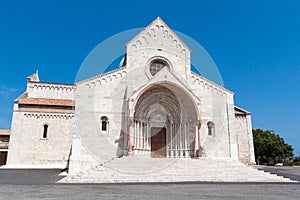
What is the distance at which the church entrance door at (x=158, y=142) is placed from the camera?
20.6 metres

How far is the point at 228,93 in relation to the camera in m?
22.5

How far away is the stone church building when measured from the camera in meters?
18.6

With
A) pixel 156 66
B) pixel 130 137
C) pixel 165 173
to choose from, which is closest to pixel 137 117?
pixel 130 137

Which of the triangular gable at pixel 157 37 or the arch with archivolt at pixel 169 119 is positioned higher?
the triangular gable at pixel 157 37

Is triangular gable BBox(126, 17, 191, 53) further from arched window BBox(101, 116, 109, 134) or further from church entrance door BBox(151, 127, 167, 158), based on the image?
church entrance door BBox(151, 127, 167, 158)

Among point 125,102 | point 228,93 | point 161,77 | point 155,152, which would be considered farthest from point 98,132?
point 228,93

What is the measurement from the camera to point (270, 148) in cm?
4428

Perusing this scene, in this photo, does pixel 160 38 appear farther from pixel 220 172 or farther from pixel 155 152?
pixel 220 172

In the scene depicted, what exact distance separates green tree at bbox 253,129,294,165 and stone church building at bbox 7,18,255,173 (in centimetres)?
2340

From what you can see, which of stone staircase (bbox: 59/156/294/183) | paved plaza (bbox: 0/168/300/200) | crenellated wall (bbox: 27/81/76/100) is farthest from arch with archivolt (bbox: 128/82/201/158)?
crenellated wall (bbox: 27/81/76/100)

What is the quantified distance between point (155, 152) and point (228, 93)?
9099 millimetres

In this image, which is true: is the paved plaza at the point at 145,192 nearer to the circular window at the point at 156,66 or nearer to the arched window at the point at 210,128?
the arched window at the point at 210,128

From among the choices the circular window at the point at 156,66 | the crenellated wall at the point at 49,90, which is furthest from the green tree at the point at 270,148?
the crenellated wall at the point at 49,90

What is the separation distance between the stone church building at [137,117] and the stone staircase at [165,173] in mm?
2306
